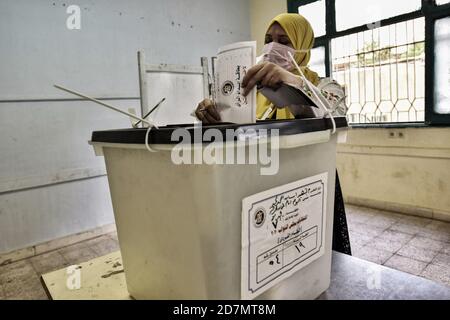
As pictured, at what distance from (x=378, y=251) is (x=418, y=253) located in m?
0.24

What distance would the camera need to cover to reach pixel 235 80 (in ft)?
1.67

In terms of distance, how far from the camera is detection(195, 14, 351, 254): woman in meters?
0.49

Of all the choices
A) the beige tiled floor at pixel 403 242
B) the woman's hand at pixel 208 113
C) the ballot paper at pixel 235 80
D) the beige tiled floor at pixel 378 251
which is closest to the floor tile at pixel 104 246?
the beige tiled floor at pixel 378 251

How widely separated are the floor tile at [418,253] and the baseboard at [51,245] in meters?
2.37

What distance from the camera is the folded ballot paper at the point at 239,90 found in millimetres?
492

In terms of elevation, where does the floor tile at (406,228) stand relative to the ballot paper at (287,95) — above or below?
below

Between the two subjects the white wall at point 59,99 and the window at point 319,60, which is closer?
the white wall at point 59,99

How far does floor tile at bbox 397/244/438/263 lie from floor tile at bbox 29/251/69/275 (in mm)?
2340

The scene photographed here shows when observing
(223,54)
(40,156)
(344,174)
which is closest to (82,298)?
(223,54)

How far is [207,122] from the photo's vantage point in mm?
648

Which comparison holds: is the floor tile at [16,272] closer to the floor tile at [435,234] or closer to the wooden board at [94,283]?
the wooden board at [94,283]

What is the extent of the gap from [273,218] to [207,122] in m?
0.31

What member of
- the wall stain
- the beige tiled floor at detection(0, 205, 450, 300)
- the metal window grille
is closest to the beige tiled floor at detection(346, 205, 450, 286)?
the beige tiled floor at detection(0, 205, 450, 300)
